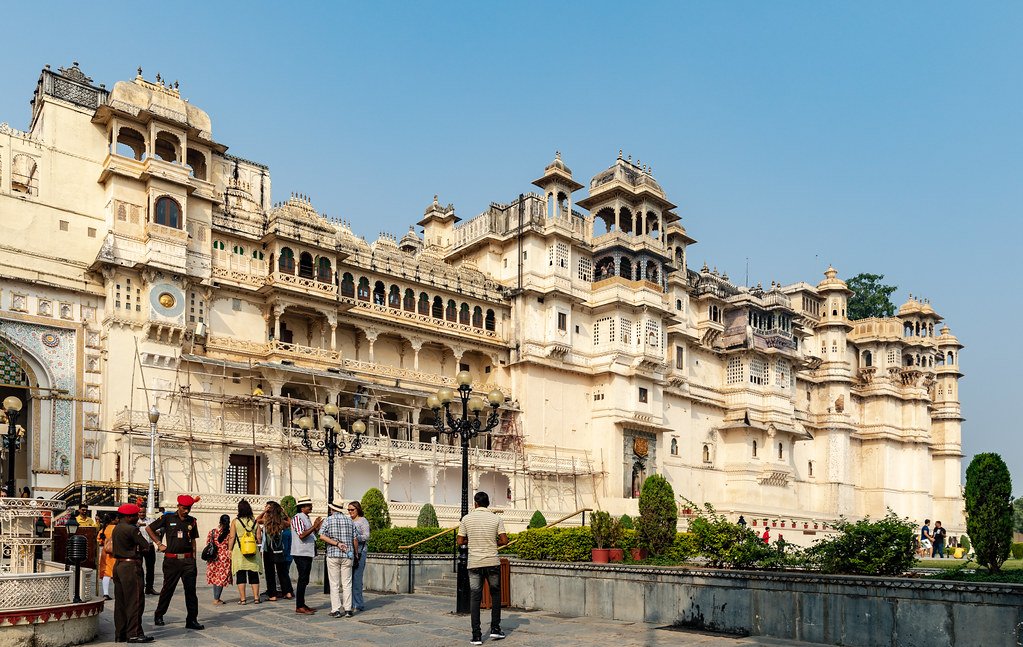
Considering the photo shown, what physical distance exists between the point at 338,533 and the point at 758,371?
1937 inches

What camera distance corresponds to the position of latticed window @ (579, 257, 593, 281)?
50.3m

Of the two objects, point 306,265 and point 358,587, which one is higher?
point 306,265

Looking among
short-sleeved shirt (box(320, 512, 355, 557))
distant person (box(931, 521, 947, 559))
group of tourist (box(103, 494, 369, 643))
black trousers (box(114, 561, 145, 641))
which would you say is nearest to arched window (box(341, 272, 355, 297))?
group of tourist (box(103, 494, 369, 643))

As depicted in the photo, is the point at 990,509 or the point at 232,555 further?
the point at 232,555

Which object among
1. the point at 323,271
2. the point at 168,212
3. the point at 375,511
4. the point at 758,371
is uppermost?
the point at 168,212

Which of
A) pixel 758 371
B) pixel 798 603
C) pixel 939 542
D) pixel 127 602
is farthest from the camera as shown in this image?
pixel 758 371

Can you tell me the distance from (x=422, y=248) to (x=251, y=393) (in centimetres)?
1947

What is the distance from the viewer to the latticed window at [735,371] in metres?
58.8

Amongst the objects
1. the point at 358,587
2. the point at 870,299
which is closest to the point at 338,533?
the point at 358,587

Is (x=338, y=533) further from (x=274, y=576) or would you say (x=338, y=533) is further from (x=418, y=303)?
(x=418, y=303)

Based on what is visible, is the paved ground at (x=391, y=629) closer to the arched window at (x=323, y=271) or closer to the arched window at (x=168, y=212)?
the arched window at (x=168, y=212)

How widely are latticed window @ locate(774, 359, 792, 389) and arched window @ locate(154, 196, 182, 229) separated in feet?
130

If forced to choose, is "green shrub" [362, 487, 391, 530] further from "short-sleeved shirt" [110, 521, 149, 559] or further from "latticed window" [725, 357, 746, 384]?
"latticed window" [725, 357, 746, 384]

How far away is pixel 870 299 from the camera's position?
82.2 meters
